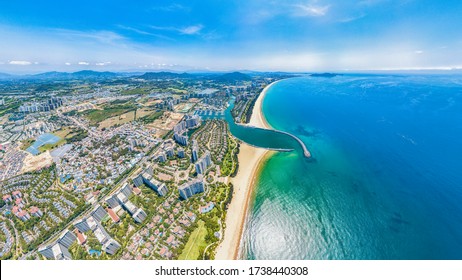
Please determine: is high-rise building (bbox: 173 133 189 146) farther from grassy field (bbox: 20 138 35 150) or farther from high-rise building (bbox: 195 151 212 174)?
grassy field (bbox: 20 138 35 150)

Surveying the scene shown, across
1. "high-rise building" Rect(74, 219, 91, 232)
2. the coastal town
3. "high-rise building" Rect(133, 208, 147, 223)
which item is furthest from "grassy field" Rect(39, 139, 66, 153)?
"high-rise building" Rect(133, 208, 147, 223)

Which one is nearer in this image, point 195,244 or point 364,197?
point 195,244

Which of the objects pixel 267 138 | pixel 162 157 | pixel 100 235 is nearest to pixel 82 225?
pixel 100 235

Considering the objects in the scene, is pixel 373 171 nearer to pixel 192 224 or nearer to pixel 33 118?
pixel 192 224

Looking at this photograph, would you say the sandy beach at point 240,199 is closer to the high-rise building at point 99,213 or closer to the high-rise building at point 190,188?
the high-rise building at point 190,188

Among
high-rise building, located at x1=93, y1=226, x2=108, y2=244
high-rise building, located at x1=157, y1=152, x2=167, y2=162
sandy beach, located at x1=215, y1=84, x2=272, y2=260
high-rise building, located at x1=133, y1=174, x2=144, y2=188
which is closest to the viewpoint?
high-rise building, located at x1=93, y1=226, x2=108, y2=244

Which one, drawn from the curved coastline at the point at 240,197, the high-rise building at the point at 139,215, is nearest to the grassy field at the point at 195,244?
the curved coastline at the point at 240,197

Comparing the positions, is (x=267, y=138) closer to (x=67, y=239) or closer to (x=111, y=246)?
(x=111, y=246)
